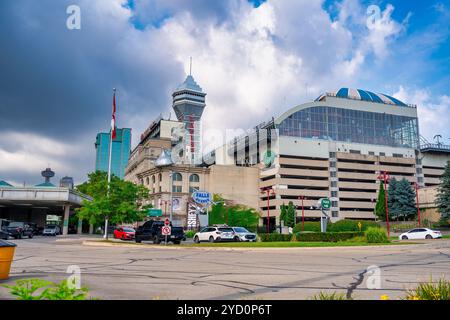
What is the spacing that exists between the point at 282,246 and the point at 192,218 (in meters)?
46.5

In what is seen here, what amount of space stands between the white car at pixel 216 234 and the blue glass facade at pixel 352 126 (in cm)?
7844

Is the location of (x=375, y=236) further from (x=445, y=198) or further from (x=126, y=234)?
(x=445, y=198)

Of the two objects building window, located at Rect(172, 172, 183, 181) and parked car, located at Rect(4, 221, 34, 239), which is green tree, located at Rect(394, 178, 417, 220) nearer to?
building window, located at Rect(172, 172, 183, 181)

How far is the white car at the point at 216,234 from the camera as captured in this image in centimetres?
3603

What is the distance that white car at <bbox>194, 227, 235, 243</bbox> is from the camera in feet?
118

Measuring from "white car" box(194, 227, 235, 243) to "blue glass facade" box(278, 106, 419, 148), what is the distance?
257 ft

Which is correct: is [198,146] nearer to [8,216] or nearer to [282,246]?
[8,216]

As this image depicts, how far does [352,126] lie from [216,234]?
93.1 metres

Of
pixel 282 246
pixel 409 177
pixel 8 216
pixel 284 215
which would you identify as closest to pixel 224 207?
pixel 284 215

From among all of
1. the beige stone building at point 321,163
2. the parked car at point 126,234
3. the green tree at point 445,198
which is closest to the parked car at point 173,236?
the parked car at point 126,234

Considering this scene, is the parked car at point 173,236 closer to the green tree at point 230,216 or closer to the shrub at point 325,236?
the shrub at point 325,236

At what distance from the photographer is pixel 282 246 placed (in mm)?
28094

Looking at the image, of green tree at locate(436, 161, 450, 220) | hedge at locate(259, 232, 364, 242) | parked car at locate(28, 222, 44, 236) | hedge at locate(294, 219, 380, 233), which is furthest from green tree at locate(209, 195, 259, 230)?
hedge at locate(259, 232, 364, 242)

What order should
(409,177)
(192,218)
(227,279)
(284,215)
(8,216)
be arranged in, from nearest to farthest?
(227,279), (192,218), (8,216), (284,215), (409,177)
